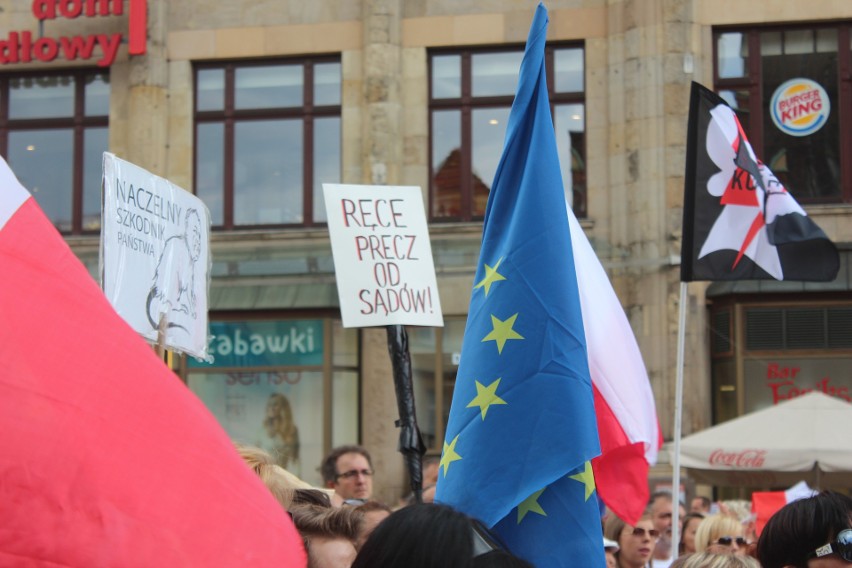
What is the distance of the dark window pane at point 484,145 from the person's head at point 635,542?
1237cm

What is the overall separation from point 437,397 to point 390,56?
193 inches

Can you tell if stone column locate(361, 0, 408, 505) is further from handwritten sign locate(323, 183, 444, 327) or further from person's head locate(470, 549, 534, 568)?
person's head locate(470, 549, 534, 568)

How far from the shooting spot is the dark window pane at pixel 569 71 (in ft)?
66.7

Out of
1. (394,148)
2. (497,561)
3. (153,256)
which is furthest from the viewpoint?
(394,148)

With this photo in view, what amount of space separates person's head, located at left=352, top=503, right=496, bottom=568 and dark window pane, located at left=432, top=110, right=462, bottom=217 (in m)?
17.9

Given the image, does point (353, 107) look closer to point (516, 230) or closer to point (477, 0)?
point (477, 0)

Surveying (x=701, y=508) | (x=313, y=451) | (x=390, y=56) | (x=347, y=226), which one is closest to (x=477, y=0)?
(x=390, y=56)

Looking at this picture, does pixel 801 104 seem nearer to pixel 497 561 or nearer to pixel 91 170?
pixel 91 170

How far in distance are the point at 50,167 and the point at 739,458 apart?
12.5m

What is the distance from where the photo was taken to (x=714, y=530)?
8.20 m

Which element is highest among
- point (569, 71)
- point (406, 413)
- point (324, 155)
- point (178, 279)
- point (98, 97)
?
point (569, 71)

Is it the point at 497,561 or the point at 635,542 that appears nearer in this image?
the point at 497,561

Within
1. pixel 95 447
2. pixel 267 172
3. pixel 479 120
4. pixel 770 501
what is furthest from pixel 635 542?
pixel 267 172

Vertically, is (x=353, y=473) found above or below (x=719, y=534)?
above
